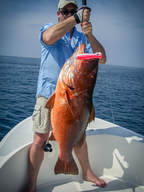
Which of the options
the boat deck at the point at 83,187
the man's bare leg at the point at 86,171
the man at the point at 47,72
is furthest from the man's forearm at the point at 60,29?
the boat deck at the point at 83,187

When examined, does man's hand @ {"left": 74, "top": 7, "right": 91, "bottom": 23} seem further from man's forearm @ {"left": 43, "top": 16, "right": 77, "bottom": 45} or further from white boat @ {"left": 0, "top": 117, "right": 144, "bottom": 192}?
white boat @ {"left": 0, "top": 117, "right": 144, "bottom": 192}

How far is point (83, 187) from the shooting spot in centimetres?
272

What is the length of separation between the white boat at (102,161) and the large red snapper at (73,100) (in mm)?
850

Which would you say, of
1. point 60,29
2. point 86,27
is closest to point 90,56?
point 86,27

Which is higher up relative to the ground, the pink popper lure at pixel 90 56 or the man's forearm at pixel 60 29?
the man's forearm at pixel 60 29

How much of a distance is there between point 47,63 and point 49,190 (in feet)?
5.75

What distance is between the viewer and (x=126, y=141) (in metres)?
2.85

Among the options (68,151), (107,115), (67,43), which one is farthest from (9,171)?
(107,115)

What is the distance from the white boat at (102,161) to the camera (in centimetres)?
264

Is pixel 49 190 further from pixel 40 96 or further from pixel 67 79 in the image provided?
pixel 67 79

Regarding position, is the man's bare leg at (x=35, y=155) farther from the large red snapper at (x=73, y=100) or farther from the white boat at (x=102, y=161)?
the large red snapper at (x=73, y=100)

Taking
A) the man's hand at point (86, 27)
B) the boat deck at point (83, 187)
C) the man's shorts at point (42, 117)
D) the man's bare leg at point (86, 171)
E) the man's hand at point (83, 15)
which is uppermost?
the man's hand at point (83, 15)

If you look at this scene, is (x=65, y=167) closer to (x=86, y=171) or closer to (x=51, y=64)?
(x=86, y=171)

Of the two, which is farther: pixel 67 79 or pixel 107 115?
pixel 107 115
